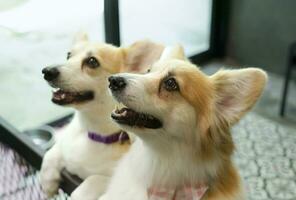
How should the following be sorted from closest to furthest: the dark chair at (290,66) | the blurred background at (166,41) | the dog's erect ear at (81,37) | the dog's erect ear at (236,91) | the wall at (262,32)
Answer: the dog's erect ear at (236,91), the dog's erect ear at (81,37), the blurred background at (166,41), the dark chair at (290,66), the wall at (262,32)

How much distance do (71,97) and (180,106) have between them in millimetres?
389

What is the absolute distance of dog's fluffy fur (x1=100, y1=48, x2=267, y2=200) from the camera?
1073 millimetres

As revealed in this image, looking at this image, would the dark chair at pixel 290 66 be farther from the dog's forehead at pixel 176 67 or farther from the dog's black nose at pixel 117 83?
the dog's black nose at pixel 117 83

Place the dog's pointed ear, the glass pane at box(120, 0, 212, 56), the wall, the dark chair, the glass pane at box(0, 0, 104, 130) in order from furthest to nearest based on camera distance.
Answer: the wall
the glass pane at box(120, 0, 212, 56)
the dark chair
the glass pane at box(0, 0, 104, 130)
the dog's pointed ear

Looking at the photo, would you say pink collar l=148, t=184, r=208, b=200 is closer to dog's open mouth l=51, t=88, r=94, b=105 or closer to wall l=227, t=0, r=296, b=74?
dog's open mouth l=51, t=88, r=94, b=105

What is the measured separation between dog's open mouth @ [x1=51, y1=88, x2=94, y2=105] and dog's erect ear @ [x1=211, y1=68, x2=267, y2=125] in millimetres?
398

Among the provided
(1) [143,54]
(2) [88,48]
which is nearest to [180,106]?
(1) [143,54]

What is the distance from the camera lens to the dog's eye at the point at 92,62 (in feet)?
4.42

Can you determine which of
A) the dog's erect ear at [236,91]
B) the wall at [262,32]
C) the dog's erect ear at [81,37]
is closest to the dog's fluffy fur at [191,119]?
the dog's erect ear at [236,91]

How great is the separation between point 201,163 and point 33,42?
1762 mm

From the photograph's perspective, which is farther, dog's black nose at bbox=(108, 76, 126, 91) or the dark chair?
the dark chair

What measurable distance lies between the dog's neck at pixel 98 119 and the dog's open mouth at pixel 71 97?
3 cm

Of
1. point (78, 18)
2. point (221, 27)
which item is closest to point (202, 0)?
point (221, 27)

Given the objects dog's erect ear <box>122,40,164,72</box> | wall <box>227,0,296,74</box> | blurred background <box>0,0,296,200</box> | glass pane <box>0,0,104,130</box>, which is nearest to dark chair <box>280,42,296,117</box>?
blurred background <box>0,0,296,200</box>
